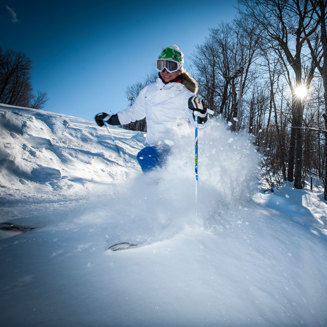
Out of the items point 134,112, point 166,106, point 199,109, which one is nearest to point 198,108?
point 199,109

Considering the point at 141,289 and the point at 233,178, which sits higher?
the point at 233,178

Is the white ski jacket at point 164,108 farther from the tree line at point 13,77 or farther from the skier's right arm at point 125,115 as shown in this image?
the tree line at point 13,77

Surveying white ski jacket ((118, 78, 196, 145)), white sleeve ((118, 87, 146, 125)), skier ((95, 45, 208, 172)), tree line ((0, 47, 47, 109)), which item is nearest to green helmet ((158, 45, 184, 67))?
skier ((95, 45, 208, 172))

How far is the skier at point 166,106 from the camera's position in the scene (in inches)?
105

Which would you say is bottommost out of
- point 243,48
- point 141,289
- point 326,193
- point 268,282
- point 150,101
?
point 326,193

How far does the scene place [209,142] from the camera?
11.1ft

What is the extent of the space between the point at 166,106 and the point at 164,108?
1.7 inches

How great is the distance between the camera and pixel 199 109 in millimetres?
2418

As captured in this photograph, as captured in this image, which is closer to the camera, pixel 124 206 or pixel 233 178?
pixel 124 206

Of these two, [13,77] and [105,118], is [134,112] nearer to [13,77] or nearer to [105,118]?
[105,118]

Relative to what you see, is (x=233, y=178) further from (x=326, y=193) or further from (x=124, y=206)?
(x=326, y=193)

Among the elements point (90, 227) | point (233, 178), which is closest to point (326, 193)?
point (233, 178)

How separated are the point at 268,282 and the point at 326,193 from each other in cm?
938

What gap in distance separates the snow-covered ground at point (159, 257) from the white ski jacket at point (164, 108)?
23cm
